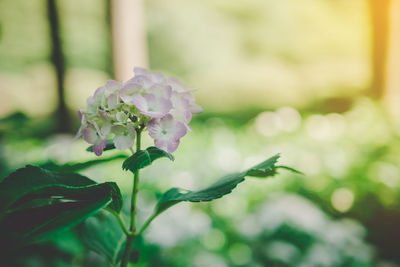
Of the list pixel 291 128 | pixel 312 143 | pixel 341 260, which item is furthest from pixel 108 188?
pixel 291 128

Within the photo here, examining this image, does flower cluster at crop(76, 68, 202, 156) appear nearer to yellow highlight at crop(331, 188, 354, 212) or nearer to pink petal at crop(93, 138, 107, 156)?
pink petal at crop(93, 138, 107, 156)

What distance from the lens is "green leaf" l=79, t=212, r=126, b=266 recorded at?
0.69m

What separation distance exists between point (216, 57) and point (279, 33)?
167 centimetres

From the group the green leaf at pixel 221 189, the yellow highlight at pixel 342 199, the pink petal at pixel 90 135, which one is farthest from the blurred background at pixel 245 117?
the green leaf at pixel 221 189

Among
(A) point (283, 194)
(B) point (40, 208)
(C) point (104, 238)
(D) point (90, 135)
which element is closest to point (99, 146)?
(D) point (90, 135)

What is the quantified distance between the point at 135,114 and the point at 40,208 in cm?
20

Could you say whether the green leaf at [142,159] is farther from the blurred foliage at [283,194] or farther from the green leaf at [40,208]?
the blurred foliage at [283,194]

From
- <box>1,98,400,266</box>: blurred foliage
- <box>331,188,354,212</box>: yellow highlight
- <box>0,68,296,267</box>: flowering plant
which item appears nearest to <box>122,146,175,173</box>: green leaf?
<box>0,68,296,267</box>: flowering plant

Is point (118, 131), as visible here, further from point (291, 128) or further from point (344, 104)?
point (344, 104)

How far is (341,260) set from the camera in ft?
5.96

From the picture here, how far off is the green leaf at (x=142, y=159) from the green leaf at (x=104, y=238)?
27cm

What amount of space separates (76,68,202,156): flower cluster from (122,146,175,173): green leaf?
21 millimetres

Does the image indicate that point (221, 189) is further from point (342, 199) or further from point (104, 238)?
point (342, 199)

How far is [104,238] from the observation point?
28.5 inches
